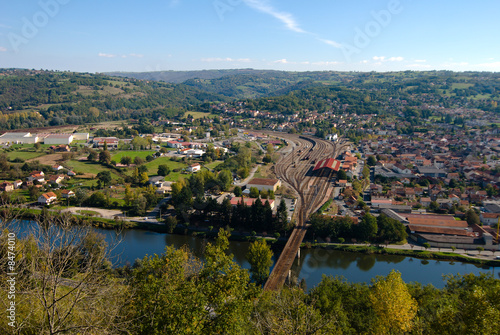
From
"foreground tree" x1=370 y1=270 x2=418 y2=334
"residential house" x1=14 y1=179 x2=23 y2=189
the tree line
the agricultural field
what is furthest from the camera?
the agricultural field

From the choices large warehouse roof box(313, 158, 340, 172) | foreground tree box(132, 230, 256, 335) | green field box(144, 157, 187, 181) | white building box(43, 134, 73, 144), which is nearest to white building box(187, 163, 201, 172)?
green field box(144, 157, 187, 181)

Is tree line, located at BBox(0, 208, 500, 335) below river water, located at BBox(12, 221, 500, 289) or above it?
above

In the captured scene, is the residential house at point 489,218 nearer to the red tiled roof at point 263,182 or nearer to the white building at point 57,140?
the red tiled roof at point 263,182

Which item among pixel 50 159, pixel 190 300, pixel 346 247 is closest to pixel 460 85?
pixel 346 247

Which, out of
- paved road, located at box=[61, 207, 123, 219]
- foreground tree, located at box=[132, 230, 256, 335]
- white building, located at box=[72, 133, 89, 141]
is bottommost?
white building, located at box=[72, 133, 89, 141]

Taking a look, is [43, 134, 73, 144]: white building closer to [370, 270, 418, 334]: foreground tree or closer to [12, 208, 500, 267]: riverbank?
[12, 208, 500, 267]: riverbank

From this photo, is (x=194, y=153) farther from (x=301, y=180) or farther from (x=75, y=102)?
(x=75, y=102)
